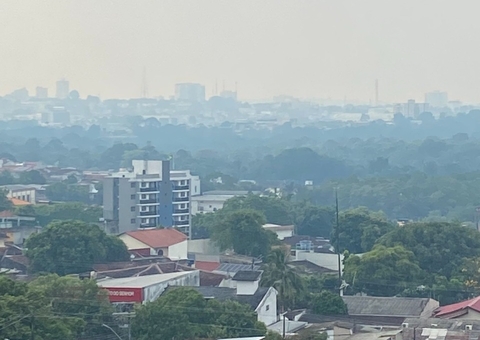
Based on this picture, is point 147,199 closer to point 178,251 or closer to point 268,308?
point 178,251

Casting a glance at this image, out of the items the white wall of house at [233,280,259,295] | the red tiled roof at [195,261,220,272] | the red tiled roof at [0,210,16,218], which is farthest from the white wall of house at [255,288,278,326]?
the red tiled roof at [0,210,16,218]

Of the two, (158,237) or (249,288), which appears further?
(158,237)

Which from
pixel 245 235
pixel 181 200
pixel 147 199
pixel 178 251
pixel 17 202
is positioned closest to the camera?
pixel 245 235

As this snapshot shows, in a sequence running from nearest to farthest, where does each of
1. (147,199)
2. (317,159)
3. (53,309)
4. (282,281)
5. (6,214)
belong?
(53,309) < (282,281) < (6,214) < (147,199) < (317,159)

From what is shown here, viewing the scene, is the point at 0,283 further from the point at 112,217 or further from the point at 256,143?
the point at 256,143

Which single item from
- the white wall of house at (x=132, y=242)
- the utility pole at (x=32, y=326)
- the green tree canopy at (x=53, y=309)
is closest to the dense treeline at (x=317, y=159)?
the white wall of house at (x=132, y=242)

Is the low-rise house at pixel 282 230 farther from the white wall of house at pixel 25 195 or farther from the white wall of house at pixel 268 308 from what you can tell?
the white wall of house at pixel 268 308

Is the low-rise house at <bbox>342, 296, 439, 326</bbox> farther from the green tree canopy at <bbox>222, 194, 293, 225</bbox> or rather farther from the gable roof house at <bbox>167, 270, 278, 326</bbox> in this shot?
the green tree canopy at <bbox>222, 194, 293, 225</bbox>

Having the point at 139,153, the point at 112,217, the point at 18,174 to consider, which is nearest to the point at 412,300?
the point at 112,217

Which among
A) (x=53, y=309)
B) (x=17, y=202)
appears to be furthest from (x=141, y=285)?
(x=17, y=202)
